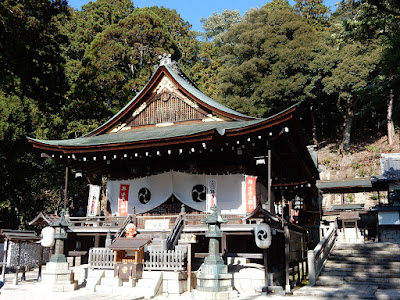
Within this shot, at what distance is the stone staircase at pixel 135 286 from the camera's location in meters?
11.0

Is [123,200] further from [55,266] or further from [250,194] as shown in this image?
[250,194]

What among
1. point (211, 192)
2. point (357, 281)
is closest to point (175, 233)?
point (211, 192)

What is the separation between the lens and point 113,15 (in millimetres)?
39969

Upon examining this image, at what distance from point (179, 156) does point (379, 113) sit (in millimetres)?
33770

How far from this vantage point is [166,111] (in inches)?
743

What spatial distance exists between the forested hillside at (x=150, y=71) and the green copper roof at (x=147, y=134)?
4.58 m

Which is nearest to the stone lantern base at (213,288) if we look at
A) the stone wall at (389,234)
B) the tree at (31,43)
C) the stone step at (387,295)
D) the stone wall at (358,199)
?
the stone step at (387,295)

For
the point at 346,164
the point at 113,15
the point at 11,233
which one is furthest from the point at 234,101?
the point at 11,233

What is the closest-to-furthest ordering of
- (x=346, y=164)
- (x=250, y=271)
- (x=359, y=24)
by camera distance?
(x=250, y=271), (x=359, y=24), (x=346, y=164)

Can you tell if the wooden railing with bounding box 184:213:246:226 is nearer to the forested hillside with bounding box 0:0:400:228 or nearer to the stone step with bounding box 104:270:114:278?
the stone step with bounding box 104:270:114:278

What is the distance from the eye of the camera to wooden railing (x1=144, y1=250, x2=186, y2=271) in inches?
461

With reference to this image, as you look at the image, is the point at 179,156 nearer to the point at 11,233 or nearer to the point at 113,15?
the point at 11,233

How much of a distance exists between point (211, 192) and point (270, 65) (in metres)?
26.9

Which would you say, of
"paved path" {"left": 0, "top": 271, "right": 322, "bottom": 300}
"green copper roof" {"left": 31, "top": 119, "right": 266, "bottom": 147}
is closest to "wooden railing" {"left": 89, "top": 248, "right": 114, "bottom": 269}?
"paved path" {"left": 0, "top": 271, "right": 322, "bottom": 300}
